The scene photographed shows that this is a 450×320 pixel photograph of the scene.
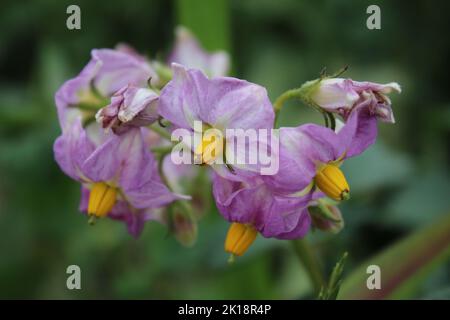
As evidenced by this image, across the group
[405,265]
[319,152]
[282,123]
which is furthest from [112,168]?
[282,123]

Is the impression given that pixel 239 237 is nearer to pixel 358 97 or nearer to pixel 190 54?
pixel 358 97

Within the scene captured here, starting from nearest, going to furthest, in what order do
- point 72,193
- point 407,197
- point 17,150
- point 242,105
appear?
point 242,105, point 407,197, point 17,150, point 72,193

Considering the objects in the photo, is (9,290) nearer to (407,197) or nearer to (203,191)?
(203,191)

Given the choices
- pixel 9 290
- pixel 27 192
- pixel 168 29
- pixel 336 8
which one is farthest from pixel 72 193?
pixel 336 8

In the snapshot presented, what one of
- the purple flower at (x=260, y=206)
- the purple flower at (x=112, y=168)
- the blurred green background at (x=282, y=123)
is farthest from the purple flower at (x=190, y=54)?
the purple flower at (x=260, y=206)

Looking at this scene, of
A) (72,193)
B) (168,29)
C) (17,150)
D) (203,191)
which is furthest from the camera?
(168,29)

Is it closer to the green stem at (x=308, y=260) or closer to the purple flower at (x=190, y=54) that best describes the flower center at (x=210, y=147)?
the green stem at (x=308, y=260)

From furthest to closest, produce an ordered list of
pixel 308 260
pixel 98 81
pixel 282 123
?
pixel 282 123 → pixel 98 81 → pixel 308 260

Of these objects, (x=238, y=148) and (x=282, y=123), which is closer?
(x=238, y=148)
